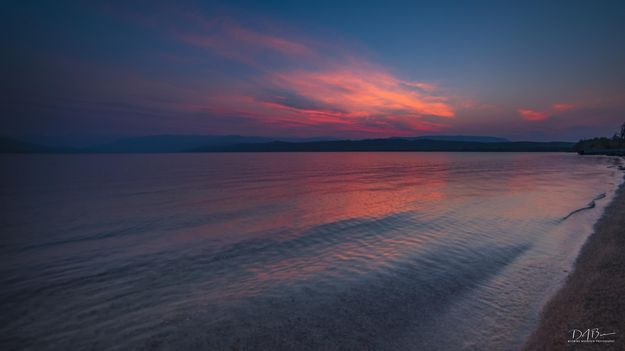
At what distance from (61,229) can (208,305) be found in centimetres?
1484

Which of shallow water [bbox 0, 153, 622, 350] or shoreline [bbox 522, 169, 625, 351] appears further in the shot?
shallow water [bbox 0, 153, 622, 350]

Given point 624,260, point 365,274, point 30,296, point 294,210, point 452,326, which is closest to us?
point 452,326

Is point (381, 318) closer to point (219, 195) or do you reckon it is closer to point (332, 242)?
point (332, 242)

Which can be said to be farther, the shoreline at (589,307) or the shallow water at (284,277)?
the shallow water at (284,277)

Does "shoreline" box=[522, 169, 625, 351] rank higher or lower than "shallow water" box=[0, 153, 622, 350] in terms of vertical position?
higher

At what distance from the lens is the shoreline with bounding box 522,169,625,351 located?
5.74 metres

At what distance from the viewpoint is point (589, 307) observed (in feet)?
22.6

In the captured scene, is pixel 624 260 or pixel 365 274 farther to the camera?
pixel 365 274

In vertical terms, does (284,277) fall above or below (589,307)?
below

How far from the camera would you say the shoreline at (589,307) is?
18.8 ft

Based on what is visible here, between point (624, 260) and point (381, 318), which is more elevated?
point (624, 260)

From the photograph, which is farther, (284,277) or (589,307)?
→ (284,277)

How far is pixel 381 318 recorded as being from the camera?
745 centimetres

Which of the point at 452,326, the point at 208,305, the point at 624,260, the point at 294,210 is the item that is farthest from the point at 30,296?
the point at 624,260
